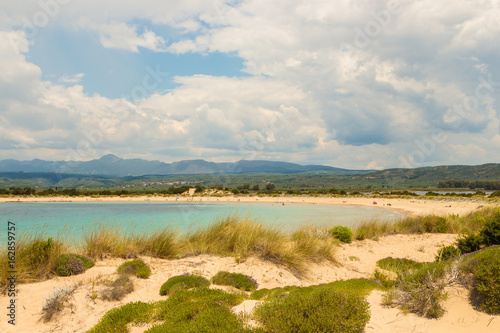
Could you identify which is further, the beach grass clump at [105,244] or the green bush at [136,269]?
the beach grass clump at [105,244]

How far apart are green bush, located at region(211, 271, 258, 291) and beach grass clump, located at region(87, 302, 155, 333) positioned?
196cm

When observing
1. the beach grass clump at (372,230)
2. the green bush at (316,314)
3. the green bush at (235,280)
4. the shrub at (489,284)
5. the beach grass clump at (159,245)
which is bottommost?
the beach grass clump at (372,230)

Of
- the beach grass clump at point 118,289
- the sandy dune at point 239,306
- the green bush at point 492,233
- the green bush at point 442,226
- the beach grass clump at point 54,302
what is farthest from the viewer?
the green bush at point 442,226

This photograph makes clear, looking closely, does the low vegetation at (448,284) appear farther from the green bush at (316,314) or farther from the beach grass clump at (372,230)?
the beach grass clump at (372,230)

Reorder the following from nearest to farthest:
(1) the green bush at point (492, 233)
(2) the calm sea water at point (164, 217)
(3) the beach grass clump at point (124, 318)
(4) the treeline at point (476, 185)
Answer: (3) the beach grass clump at point (124, 318) → (1) the green bush at point (492, 233) → (2) the calm sea water at point (164, 217) → (4) the treeline at point (476, 185)

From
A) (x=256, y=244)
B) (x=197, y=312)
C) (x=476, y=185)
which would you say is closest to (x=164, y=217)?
(x=256, y=244)

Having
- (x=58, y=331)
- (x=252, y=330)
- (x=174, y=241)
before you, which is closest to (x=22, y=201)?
(x=174, y=241)

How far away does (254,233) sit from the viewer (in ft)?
30.9

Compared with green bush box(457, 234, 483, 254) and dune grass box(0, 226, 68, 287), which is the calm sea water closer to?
dune grass box(0, 226, 68, 287)

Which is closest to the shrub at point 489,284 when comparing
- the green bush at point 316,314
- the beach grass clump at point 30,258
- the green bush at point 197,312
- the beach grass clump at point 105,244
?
the green bush at point 316,314

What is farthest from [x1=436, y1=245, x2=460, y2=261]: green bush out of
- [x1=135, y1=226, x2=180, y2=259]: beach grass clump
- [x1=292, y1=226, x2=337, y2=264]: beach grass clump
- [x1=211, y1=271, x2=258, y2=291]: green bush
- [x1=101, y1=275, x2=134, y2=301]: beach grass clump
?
[x1=101, y1=275, x2=134, y2=301]: beach grass clump

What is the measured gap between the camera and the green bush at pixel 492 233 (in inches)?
315

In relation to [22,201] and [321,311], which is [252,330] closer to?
[321,311]

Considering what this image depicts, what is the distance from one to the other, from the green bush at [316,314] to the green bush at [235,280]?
2.60 m
